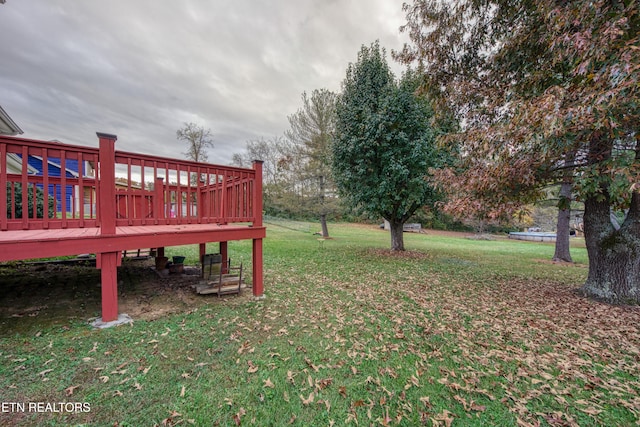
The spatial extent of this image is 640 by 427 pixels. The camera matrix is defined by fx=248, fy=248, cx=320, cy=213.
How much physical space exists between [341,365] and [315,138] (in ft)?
44.8

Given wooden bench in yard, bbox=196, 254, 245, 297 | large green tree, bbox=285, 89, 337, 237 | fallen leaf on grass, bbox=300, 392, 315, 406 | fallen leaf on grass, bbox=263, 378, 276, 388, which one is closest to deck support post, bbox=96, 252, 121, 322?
wooden bench in yard, bbox=196, 254, 245, 297

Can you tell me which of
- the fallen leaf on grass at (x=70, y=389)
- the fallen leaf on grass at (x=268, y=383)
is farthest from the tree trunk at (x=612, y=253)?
the fallen leaf on grass at (x=70, y=389)

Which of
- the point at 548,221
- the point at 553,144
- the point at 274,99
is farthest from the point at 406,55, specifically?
the point at 548,221

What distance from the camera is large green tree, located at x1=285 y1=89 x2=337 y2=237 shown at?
14.6 m

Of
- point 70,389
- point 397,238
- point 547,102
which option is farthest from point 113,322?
point 397,238

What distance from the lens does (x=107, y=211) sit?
130 inches

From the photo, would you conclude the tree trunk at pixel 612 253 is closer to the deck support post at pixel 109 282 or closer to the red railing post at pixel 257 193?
the red railing post at pixel 257 193

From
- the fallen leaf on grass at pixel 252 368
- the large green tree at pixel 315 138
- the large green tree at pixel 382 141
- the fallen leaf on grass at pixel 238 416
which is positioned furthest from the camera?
the large green tree at pixel 315 138

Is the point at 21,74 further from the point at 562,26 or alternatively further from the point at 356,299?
the point at 562,26

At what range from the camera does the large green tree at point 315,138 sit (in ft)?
47.8

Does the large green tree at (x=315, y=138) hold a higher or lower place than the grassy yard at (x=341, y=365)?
higher

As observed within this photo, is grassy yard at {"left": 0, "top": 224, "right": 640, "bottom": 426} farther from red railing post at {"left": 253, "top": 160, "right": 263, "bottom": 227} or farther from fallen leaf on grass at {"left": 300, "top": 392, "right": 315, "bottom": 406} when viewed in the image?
red railing post at {"left": 253, "top": 160, "right": 263, "bottom": 227}

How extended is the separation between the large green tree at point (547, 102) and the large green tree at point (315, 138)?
855cm

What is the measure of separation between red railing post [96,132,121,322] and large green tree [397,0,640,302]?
5.58m
